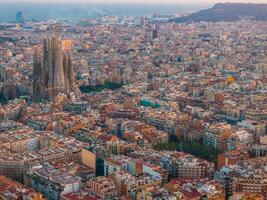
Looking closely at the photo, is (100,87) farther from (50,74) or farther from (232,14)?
(232,14)

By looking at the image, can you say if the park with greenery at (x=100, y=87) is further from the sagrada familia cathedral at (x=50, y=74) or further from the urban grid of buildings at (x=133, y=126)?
the sagrada familia cathedral at (x=50, y=74)

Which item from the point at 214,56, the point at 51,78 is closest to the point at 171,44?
the point at 214,56

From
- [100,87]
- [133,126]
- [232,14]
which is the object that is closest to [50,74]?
[100,87]

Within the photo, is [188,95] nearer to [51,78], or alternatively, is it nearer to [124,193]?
[51,78]

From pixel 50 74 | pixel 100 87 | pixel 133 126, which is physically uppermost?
pixel 50 74

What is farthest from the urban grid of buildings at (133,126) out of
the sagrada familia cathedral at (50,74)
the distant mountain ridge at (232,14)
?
the distant mountain ridge at (232,14)

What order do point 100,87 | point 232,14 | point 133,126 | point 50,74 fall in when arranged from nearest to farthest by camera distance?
1. point 133,126
2. point 50,74
3. point 100,87
4. point 232,14

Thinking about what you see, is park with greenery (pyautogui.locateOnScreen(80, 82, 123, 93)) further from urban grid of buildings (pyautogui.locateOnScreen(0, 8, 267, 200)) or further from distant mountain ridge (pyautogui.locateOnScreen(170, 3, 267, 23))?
distant mountain ridge (pyautogui.locateOnScreen(170, 3, 267, 23))

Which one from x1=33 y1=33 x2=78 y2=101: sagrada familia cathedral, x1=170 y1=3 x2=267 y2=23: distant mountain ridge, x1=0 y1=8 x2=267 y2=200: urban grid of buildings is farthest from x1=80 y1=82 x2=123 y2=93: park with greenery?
x1=170 y1=3 x2=267 y2=23: distant mountain ridge

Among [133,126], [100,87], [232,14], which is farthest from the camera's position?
[232,14]
